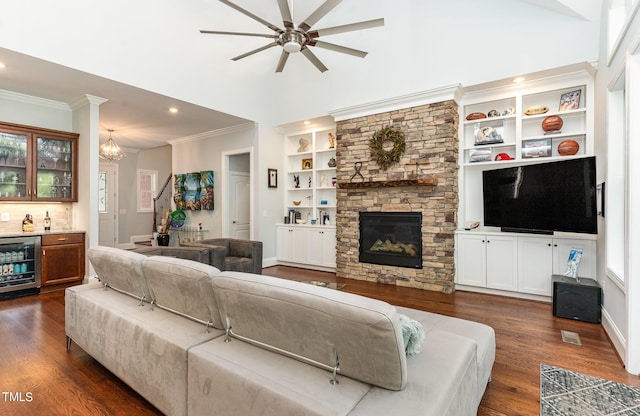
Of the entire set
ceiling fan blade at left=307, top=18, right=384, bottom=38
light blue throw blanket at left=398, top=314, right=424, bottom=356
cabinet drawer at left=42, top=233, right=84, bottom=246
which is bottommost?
light blue throw blanket at left=398, top=314, right=424, bottom=356

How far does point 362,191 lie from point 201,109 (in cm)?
312

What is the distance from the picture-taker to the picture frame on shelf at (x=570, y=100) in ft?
13.5

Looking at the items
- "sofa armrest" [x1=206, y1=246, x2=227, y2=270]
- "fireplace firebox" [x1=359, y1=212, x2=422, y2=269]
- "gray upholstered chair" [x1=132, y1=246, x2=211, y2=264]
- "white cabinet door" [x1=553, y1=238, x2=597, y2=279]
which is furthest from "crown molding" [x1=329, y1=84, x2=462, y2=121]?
"gray upholstered chair" [x1=132, y1=246, x2=211, y2=264]

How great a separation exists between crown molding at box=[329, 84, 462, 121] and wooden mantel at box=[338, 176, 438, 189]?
1.16 m

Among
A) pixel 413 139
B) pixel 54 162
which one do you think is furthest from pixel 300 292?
pixel 54 162

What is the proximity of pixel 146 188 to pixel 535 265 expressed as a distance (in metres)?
9.91

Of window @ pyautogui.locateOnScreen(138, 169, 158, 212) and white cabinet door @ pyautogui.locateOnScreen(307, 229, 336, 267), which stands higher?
window @ pyautogui.locateOnScreen(138, 169, 158, 212)

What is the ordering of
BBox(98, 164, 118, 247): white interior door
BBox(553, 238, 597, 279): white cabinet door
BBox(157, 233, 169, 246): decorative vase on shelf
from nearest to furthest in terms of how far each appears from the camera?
1. BBox(553, 238, 597, 279): white cabinet door
2. BBox(157, 233, 169, 246): decorative vase on shelf
3. BBox(98, 164, 118, 247): white interior door

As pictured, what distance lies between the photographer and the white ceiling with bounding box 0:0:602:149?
404 centimetres

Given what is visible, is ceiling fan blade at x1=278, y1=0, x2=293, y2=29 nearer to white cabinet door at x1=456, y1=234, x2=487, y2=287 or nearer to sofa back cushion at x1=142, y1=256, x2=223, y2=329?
sofa back cushion at x1=142, y1=256, x2=223, y2=329

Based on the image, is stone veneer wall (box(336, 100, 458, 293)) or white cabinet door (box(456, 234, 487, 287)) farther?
stone veneer wall (box(336, 100, 458, 293))

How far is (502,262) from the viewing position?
445cm

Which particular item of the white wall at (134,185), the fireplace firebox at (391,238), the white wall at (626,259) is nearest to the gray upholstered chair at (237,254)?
the fireplace firebox at (391,238)

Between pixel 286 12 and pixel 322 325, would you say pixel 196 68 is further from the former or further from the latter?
pixel 322 325
